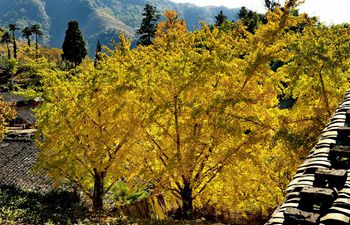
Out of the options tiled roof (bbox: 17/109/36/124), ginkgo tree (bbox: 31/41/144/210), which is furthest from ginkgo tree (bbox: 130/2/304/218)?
tiled roof (bbox: 17/109/36/124)

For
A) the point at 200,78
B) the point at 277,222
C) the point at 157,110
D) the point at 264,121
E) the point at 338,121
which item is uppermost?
the point at 200,78

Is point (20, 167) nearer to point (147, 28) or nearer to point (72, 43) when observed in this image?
point (147, 28)

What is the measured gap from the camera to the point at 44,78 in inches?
614

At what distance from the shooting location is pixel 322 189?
3072 millimetres

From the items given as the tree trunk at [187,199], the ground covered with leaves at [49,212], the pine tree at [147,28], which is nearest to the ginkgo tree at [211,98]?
the tree trunk at [187,199]

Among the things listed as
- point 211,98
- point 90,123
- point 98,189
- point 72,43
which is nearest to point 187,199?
point 211,98

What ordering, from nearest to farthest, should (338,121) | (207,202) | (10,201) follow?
(338,121) < (207,202) < (10,201)

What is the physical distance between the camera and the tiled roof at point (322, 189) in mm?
2914

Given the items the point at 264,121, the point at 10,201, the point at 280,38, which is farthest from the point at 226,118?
the point at 10,201

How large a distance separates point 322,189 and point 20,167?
72.5 feet

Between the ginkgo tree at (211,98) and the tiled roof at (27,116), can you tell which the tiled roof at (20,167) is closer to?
the ginkgo tree at (211,98)

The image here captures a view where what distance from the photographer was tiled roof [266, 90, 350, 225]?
291 centimetres

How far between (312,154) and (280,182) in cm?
906

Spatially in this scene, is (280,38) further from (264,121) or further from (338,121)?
(338,121)
